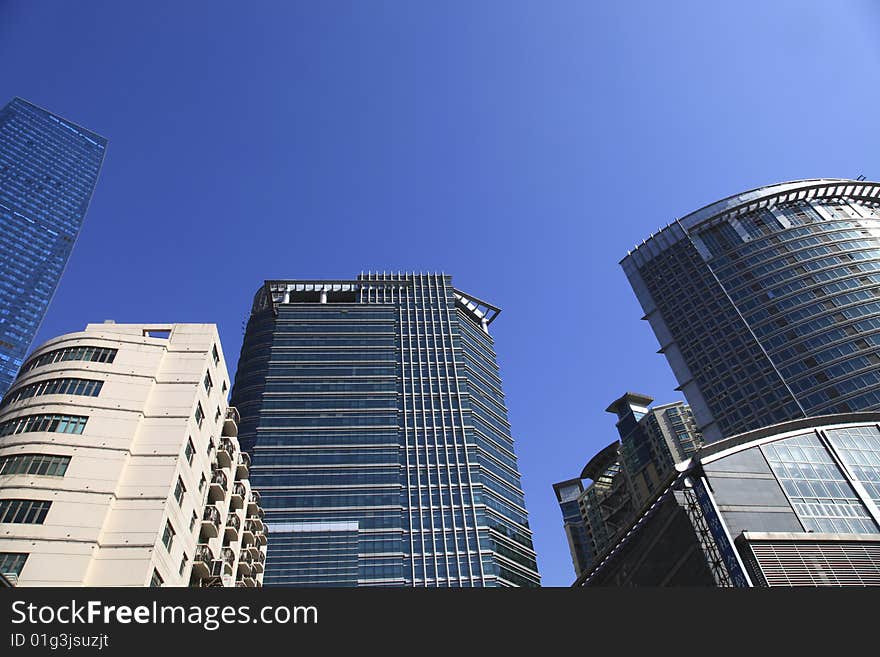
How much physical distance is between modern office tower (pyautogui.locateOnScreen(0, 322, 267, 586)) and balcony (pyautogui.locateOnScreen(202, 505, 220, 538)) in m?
0.09

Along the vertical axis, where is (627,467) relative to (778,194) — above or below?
below

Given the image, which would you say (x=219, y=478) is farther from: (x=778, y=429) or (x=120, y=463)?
(x=778, y=429)

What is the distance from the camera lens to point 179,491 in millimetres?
41219

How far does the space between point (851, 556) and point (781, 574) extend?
5.41m

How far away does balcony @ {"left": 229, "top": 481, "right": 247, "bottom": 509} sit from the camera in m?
53.2

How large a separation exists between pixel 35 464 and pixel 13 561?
6068 mm

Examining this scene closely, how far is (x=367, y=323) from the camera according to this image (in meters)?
130

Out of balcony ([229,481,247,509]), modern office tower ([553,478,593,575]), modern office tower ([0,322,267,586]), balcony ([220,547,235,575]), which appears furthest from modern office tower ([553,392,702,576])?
modern office tower ([0,322,267,586])

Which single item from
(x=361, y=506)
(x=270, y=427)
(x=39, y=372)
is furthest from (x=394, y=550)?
(x=39, y=372)

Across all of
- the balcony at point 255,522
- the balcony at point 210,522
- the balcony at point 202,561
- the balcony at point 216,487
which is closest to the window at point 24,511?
the balcony at point 202,561

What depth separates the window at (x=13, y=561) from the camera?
33.8 meters

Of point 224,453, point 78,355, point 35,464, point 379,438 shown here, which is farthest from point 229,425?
point 379,438

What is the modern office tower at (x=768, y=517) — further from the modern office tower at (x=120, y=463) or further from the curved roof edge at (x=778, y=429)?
the modern office tower at (x=120, y=463)

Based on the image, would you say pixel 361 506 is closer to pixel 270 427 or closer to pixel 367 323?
pixel 270 427
